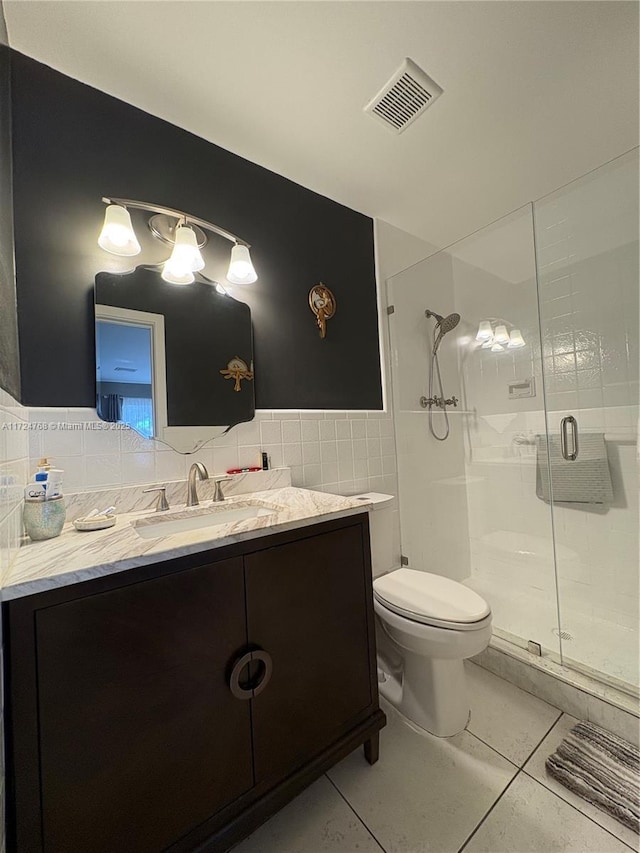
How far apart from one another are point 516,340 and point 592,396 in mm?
509

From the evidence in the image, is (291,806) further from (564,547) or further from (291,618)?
(564,547)

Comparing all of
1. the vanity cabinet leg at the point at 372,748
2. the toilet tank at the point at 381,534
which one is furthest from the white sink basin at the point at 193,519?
the vanity cabinet leg at the point at 372,748

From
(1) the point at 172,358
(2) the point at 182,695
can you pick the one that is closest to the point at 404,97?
(1) the point at 172,358

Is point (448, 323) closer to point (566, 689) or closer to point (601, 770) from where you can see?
point (566, 689)

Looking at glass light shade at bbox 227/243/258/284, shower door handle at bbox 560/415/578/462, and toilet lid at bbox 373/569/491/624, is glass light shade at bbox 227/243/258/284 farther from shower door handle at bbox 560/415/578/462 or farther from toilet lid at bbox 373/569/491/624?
shower door handle at bbox 560/415/578/462

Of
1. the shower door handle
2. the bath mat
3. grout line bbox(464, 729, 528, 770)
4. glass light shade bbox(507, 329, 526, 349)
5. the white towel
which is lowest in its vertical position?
grout line bbox(464, 729, 528, 770)

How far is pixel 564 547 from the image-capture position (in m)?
1.93

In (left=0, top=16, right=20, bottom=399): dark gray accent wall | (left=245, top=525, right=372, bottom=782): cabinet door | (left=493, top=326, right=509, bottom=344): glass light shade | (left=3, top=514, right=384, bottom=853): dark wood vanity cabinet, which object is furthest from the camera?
(left=493, top=326, right=509, bottom=344): glass light shade

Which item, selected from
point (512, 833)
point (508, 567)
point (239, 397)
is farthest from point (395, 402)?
point (512, 833)

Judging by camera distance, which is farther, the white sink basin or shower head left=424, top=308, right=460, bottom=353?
shower head left=424, top=308, right=460, bottom=353

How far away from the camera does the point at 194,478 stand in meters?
1.27

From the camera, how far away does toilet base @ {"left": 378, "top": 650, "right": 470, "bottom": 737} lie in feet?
4.37

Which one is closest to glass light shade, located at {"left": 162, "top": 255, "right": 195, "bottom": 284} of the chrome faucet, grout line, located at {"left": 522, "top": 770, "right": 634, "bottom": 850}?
the chrome faucet

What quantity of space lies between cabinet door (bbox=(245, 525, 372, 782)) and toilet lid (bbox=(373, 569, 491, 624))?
0.26 meters
